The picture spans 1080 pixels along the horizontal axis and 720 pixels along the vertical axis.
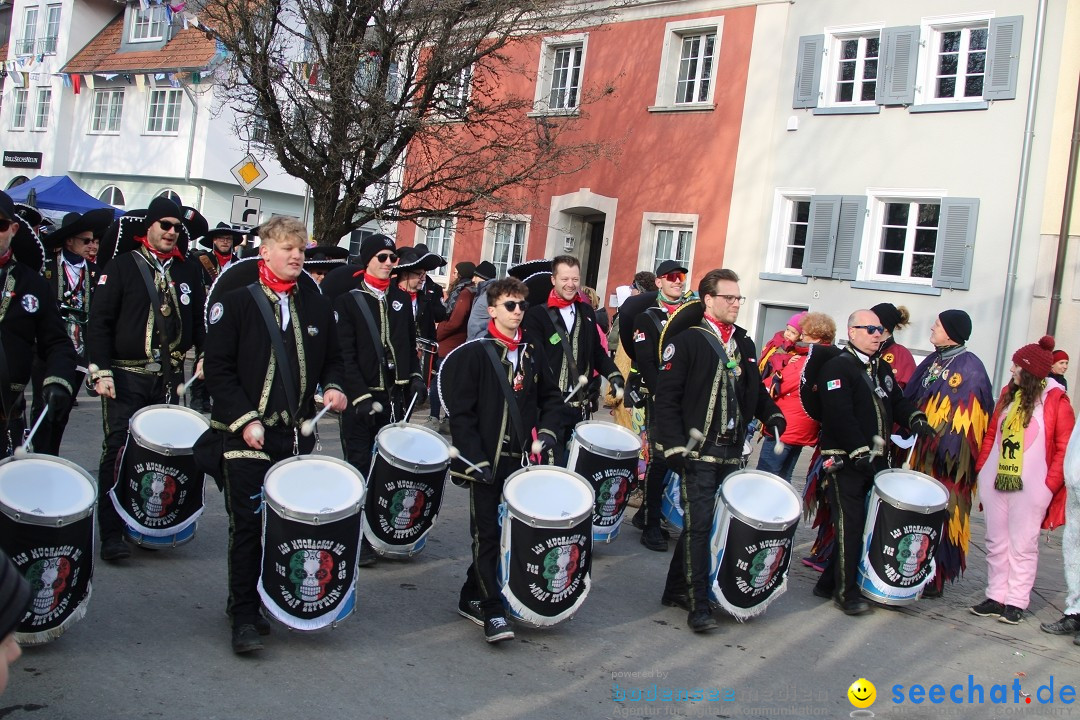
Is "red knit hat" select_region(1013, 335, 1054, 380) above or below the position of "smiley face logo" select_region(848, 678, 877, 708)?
above

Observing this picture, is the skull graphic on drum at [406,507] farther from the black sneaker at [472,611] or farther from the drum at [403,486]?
the black sneaker at [472,611]

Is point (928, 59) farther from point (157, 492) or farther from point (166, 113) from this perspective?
point (166, 113)

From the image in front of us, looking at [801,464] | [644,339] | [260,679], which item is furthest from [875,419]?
[801,464]

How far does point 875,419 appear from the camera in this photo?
7.05m

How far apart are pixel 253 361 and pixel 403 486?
5.71 ft

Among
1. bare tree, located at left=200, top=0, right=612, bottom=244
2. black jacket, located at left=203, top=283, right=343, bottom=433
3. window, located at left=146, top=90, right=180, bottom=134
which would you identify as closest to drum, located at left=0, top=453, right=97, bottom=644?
black jacket, located at left=203, top=283, right=343, bottom=433

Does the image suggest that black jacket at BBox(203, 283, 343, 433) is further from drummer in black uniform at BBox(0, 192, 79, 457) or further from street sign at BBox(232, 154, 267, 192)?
street sign at BBox(232, 154, 267, 192)

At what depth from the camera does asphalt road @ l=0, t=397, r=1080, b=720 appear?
4671mm

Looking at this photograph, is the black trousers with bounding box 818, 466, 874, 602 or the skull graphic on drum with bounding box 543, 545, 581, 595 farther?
the black trousers with bounding box 818, 466, 874, 602

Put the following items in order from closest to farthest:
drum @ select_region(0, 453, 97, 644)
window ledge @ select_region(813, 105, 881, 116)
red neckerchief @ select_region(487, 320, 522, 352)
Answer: drum @ select_region(0, 453, 97, 644), red neckerchief @ select_region(487, 320, 522, 352), window ledge @ select_region(813, 105, 881, 116)

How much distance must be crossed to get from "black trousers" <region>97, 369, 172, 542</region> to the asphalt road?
0.25 metres

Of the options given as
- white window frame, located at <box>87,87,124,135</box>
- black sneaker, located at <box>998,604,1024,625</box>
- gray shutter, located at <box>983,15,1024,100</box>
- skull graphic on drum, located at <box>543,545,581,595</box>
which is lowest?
black sneaker, located at <box>998,604,1024,625</box>

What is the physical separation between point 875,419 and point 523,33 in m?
12.7

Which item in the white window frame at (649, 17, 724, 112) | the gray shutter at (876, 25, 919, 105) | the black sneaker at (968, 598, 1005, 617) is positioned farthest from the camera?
the white window frame at (649, 17, 724, 112)
